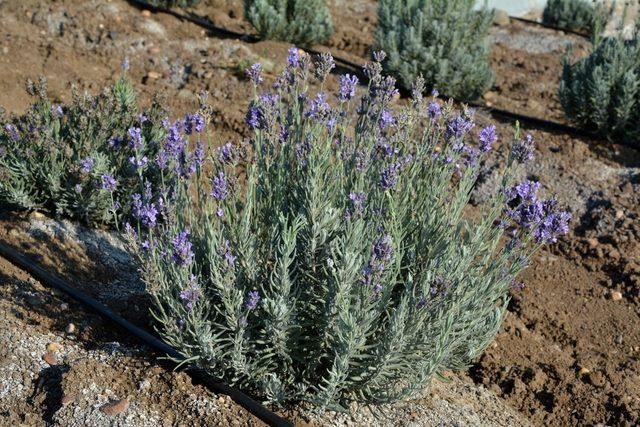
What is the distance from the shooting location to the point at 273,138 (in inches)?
126

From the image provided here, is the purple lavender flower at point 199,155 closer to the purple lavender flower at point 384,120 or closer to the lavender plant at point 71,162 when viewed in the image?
the purple lavender flower at point 384,120

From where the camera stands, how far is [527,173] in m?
5.96

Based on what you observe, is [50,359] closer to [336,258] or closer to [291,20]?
[336,258]

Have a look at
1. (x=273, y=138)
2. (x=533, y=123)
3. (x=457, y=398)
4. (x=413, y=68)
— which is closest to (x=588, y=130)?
(x=533, y=123)

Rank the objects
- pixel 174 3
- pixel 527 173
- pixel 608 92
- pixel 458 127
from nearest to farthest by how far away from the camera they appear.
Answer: pixel 458 127, pixel 527 173, pixel 608 92, pixel 174 3

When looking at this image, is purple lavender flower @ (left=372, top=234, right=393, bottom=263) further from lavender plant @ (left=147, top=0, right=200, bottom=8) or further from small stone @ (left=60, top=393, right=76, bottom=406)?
lavender plant @ (left=147, top=0, right=200, bottom=8)

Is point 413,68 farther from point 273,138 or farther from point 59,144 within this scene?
point 273,138

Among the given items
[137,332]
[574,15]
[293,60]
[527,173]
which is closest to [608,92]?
[527,173]

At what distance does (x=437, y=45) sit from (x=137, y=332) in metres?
4.28

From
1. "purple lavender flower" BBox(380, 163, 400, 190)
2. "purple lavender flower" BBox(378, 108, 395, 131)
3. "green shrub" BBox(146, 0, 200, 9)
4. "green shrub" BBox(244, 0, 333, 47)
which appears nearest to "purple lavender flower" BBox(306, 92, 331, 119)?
"purple lavender flower" BBox(378, 108, 395, 131)

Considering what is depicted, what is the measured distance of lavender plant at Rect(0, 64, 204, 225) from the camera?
4.42 m

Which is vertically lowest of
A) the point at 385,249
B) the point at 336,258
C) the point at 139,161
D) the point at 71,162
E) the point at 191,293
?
the point at 71,162

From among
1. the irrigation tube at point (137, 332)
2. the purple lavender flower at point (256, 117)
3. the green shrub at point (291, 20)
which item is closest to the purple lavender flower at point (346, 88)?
the purple lavender flower at point (256, 117)

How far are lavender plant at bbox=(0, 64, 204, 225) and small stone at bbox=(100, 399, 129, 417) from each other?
1.46 m
